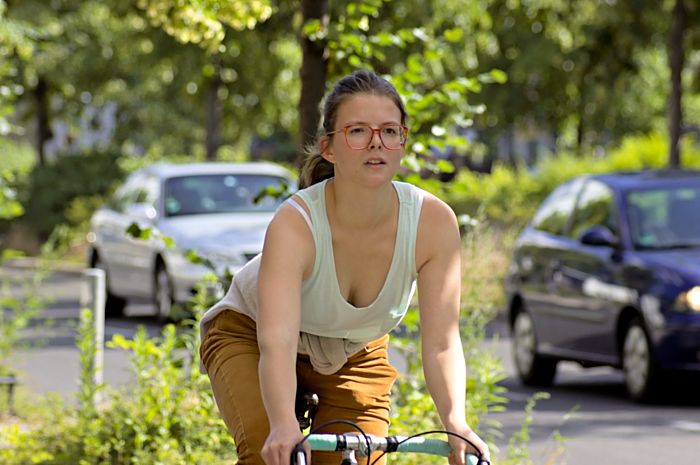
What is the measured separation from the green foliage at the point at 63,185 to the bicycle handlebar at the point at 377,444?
30.7 meters

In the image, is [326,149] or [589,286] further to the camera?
[589,286]

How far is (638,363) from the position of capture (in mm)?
11727

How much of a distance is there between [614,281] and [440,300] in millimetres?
7841

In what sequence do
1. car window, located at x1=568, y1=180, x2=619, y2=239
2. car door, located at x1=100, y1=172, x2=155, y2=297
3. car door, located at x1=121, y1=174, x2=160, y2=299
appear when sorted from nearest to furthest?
1. car window, located at x1=568, y1=180, x2=619, y2=239
2. car door, located at x1=121, y1=174, x2=160, y2=299
3. car door, located at x1=100, y1=172, x2=155, y2=297

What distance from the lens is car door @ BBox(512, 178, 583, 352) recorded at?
12938 millimetres

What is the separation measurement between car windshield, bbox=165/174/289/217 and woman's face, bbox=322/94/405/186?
12.4 m

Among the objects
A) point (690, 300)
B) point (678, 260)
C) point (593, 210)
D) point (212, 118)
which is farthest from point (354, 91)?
point (212, 118)

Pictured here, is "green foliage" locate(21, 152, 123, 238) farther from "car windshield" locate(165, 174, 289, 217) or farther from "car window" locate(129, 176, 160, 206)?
"car windshield" locate(165, 174, 289, 217)

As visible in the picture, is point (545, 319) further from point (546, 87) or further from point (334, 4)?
point (546, 87)

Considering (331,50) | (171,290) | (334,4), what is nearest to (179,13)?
(331,50)

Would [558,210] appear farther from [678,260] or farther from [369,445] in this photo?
[369,445]

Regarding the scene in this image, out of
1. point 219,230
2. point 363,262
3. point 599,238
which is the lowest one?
point 219,230

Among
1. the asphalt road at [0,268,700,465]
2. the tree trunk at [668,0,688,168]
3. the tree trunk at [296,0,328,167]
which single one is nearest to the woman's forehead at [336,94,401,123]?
the asphalt road at [0,268,700,465]

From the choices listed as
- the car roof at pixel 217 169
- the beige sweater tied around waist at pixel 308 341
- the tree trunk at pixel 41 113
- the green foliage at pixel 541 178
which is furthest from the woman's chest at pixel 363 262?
the tree trunk at pixel 41 113
